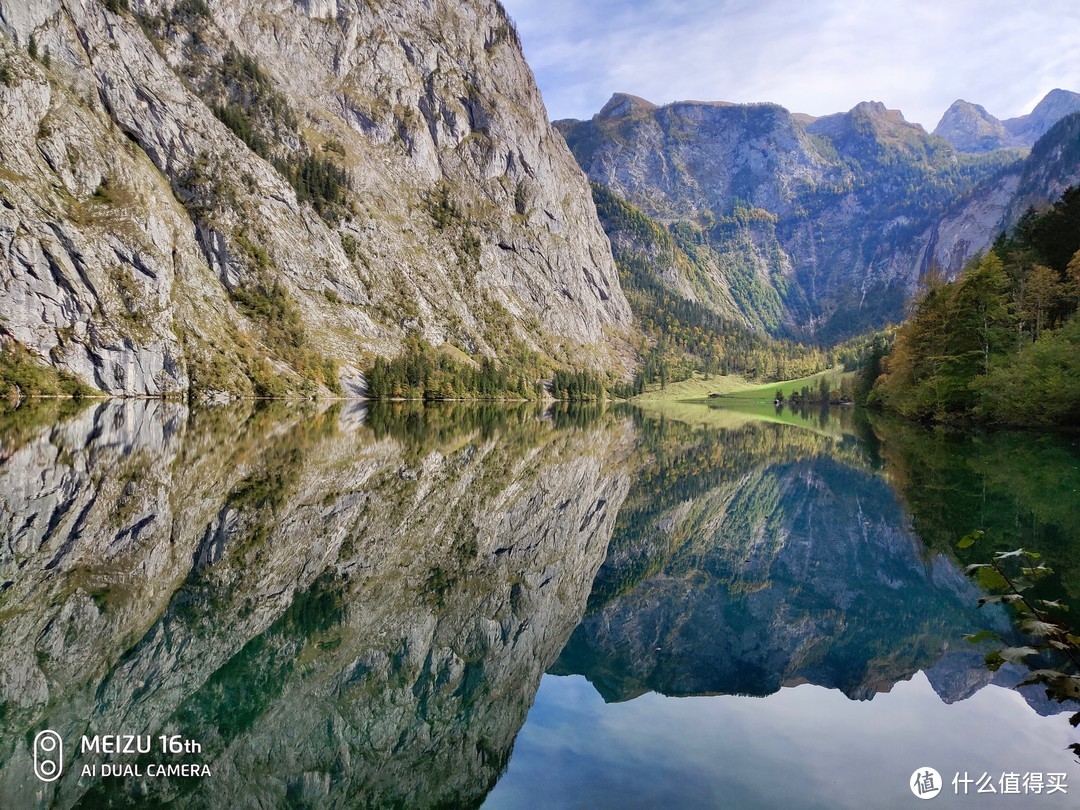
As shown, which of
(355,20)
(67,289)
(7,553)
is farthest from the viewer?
(355,20)

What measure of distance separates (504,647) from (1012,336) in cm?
5679

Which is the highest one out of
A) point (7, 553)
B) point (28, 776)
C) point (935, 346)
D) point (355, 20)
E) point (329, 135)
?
point (355, 20)

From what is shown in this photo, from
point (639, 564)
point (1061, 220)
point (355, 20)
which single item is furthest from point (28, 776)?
point (355, 20)

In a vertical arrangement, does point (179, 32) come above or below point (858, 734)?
above

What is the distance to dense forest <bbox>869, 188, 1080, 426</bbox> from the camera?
134 feet

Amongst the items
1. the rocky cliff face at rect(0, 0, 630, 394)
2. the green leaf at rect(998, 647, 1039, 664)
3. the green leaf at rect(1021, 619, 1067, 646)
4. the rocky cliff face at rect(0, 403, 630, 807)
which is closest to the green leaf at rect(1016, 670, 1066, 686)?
the green leaf at rect(998, 647, 1039, 664)

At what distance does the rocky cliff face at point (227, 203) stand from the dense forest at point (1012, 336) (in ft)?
306

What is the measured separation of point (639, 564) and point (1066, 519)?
37.2 ft

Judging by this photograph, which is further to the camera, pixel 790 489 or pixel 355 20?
pixel 355 20

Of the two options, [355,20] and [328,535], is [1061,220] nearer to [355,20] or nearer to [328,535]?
[328,535]

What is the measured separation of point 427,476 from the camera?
88.5 feet

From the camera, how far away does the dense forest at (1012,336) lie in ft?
134

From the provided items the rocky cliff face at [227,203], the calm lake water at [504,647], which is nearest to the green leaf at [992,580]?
the calm lake water at [504,647]

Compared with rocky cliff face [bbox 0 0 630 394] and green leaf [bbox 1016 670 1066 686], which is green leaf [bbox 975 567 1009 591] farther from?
rocky cliff face [bbox 0 0 630 394]
